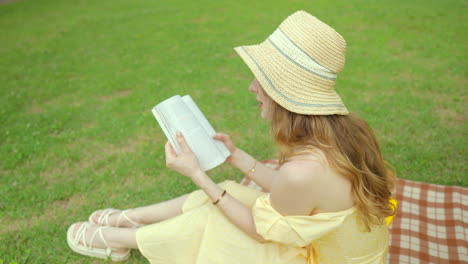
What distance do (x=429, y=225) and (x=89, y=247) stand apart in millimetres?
2517

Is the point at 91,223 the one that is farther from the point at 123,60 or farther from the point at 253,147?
the point at 123,60

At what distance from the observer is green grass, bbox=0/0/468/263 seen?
3301 millimetres

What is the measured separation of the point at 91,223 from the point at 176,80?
3.37m

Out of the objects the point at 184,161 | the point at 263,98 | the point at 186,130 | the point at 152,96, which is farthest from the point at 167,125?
the point at 152,96

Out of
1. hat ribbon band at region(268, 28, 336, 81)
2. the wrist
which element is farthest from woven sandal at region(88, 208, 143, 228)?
hat ribbon band at region(268, 28, 336, 81)

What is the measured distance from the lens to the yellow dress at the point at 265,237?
1.56 m

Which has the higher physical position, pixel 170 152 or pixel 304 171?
pixel 304 171

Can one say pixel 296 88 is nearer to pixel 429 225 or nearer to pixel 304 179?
pixel 304 179

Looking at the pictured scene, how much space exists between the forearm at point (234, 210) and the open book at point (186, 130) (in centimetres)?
11

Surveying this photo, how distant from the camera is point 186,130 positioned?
6.17 feet

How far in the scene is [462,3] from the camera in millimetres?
9125

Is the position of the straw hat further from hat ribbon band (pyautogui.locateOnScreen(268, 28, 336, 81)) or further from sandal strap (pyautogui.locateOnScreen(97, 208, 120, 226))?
sandal strap (pyautogui.locateOnScreen(97, 208, 120, 226))

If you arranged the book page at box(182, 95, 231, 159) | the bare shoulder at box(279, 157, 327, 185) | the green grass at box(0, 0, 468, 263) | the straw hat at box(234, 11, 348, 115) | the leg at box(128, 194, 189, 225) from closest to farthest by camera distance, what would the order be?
1. the bare shoulder at box(279, 157, 327, 185)
2. the straw hat at box(234, 11, 348, 115)
3. the book page at box(182, 95, 231, 159)
4. the leg at box(128, 194, 189, 225)
5. the green grass at box(0, 0, 468, 263)

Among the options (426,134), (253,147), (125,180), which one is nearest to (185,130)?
(125,180)
